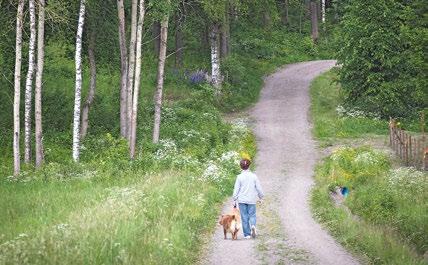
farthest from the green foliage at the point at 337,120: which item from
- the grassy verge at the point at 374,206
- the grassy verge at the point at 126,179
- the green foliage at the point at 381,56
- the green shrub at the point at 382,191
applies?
the green shrub at the point at 382,191

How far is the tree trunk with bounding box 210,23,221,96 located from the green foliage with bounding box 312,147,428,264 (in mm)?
13696

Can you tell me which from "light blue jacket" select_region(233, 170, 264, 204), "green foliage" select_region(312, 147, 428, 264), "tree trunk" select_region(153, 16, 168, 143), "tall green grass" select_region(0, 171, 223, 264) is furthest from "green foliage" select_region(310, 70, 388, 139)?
"light blue jacket" select_region(233, 170, 264, 204)

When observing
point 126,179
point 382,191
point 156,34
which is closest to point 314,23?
point 156,34

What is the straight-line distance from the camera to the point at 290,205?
17219 millimetres

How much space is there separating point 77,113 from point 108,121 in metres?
7.16

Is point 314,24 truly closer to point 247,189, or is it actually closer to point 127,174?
point 127,174

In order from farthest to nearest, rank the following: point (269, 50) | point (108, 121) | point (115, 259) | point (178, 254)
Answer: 1. point (269, 50)
2. point (108, 121)
3. point (178, 254)
4. point (115, 259)

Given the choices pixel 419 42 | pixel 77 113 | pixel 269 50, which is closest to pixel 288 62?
pixel 269 50

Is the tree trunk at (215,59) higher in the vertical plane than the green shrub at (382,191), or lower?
higher

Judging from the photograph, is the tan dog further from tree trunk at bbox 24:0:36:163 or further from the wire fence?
tree trunk at bbox 24:0:36:163

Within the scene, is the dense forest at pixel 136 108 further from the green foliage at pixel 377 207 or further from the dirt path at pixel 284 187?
the green foliage at pixel 377 207

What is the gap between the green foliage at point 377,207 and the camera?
37.7 ft

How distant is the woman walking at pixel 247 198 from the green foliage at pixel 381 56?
20152mm

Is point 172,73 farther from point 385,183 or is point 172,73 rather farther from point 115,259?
point 115,259
